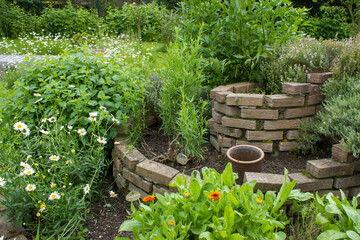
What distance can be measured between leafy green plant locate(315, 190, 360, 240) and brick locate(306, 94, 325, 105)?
109cm

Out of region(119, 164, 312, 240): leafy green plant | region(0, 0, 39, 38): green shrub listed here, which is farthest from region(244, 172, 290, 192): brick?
region(0, 0, 39, 38): green shrub

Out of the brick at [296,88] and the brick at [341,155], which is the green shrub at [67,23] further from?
the brick at [341,155]

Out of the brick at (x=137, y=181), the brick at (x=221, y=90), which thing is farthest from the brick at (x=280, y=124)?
the brick at (x=137, y=181)

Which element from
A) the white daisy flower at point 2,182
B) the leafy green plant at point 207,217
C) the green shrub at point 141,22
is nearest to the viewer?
the leafy green plant at point 207,217

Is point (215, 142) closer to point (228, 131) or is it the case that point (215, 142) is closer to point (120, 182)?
point (228, 131)

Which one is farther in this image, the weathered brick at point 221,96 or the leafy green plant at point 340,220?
the weathered brick at point 221,96

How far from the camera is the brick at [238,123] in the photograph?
2.91 metres

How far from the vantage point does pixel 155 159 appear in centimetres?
299

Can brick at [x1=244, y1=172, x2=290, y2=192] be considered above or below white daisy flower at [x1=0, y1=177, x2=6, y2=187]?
below

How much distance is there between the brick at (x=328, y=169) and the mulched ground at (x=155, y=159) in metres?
0.24

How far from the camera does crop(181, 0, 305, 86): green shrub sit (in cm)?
322

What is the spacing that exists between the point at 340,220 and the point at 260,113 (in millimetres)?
1148

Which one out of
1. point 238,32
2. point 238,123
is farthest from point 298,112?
point 238,32

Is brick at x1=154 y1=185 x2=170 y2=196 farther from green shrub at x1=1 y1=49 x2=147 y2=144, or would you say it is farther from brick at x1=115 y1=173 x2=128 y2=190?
green shrub at x1=1 y1=49 x2=147 y2=144
